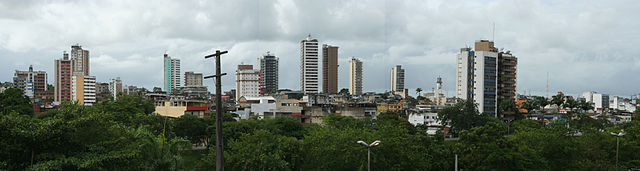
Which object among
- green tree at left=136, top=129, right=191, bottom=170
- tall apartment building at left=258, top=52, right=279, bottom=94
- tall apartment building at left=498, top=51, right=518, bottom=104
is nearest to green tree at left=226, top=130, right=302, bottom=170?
green tree at left=136, top=129, right=191, bottom=170

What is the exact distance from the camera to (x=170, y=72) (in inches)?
6767

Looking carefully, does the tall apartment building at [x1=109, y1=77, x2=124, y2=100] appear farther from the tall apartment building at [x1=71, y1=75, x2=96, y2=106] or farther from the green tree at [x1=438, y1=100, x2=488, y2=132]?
the green tree at [x1=438, y1=100, x2=488, y2=132]

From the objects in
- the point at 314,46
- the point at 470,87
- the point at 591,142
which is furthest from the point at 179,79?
the point at 591,142

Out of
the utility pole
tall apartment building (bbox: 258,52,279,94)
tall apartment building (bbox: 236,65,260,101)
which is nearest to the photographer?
the utility pole

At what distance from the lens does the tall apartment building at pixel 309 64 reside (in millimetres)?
112438

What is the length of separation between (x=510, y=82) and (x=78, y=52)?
354 feet

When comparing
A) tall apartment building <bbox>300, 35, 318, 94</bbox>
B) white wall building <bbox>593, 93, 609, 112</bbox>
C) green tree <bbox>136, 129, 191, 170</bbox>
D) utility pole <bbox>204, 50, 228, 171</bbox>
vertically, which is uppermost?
tall apartment building <bbox>300, 35, 318, 94</bbox>

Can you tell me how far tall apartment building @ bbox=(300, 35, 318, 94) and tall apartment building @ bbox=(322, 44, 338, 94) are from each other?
28.1m

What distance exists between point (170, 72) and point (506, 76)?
128 m

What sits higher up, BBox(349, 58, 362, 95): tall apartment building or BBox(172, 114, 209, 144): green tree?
BBox(349, 58, 362, 95): tall apartment building

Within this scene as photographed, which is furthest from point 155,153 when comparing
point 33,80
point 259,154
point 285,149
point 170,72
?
point 170,72

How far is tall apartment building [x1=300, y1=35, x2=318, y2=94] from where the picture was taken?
112 m

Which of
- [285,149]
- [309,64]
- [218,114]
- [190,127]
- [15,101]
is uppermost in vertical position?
[309,64]

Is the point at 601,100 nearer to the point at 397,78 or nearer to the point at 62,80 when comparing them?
the point at 397,78
